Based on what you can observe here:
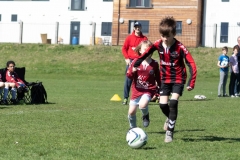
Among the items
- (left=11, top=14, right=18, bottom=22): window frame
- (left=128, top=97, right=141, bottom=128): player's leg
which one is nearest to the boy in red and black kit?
(left=128, top=97, right=141, bottom=128): player's leg

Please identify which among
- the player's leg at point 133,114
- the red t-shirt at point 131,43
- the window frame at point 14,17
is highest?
the window frame at point 14,17

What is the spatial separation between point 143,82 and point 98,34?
50.9m

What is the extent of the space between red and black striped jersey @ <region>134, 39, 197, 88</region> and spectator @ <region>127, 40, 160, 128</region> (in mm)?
715

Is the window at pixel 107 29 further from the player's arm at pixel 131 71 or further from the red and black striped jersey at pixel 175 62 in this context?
the red and black striped jersey at pixel 175 62

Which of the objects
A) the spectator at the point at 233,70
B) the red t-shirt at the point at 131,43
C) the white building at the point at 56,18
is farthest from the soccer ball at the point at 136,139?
the white building at the point at 56,18

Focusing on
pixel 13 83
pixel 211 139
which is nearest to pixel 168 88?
pixel 211 139

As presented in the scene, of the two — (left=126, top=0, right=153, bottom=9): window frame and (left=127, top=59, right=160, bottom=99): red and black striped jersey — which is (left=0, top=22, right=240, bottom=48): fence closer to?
(left=126, top=0, right=153, bottom=9): window frame

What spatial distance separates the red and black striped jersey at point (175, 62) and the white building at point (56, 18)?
169ft

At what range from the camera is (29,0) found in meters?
Answer: 66.7

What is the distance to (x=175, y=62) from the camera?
33.7ft

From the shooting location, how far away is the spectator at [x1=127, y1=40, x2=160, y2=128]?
11.0 m

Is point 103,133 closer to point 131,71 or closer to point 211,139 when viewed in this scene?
point 131,71

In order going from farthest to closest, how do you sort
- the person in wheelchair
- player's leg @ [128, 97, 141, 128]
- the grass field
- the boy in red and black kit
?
1. the person in wheelchair
2. player's leg @ [128, 97, 141, 128]
3. the boy in red and black kit
4. the grass field

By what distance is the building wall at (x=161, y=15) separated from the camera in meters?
55.1
